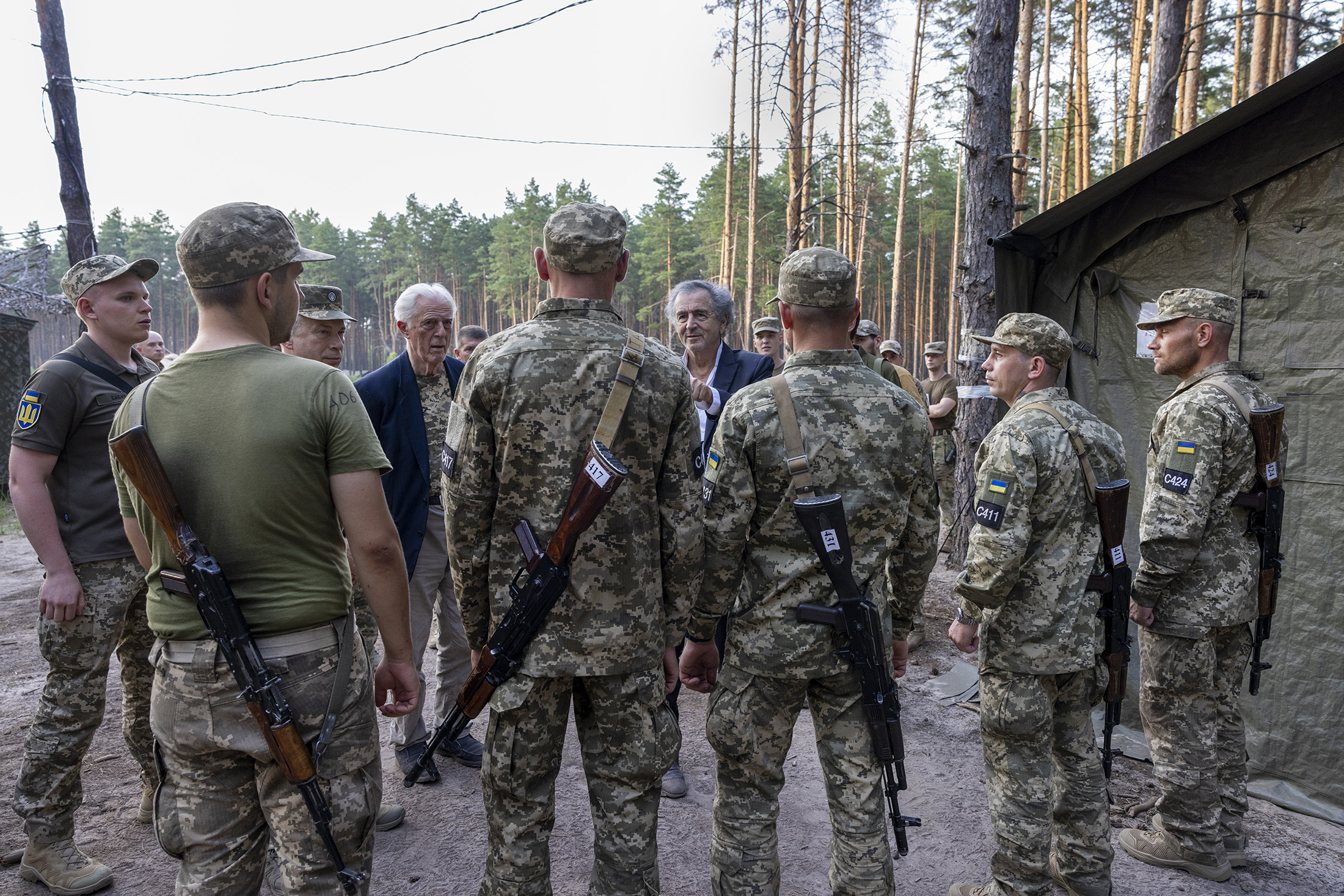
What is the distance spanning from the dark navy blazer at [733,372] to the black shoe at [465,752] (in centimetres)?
201

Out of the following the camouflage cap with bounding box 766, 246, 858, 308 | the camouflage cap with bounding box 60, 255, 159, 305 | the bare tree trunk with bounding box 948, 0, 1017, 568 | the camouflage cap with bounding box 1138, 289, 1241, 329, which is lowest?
the camouflage cap with bounding box 1138, 289, 1241, 329

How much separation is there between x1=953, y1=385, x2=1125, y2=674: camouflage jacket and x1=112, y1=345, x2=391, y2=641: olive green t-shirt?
7.04 feet

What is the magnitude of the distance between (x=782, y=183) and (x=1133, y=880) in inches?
1324

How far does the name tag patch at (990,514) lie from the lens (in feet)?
9.31

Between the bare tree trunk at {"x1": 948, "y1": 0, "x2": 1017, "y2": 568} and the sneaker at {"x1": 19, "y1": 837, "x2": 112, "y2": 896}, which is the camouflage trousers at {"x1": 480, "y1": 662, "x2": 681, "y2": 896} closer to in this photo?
the sneaker at {"x1": 19, "y1": 837, "x2": 112, "y2": 896}

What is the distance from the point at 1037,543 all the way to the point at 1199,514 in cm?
88

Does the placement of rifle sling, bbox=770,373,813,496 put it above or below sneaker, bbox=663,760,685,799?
above

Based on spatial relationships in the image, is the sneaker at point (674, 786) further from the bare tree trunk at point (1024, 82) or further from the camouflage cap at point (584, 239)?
the bare tree trunk at point (1024, 82)

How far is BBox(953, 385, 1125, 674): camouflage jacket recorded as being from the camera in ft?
9.30

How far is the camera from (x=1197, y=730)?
3.34m

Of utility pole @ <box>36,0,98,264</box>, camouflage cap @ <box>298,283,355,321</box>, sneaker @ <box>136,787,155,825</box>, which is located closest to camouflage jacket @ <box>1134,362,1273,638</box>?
camouflage cap @ <box>298,283,355,321</box>

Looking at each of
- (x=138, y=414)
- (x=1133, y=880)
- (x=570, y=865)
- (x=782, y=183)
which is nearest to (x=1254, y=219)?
(x=1133, y=880)

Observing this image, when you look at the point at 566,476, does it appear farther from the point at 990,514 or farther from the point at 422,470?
the point at 422,470

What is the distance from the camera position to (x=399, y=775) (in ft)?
13.0
